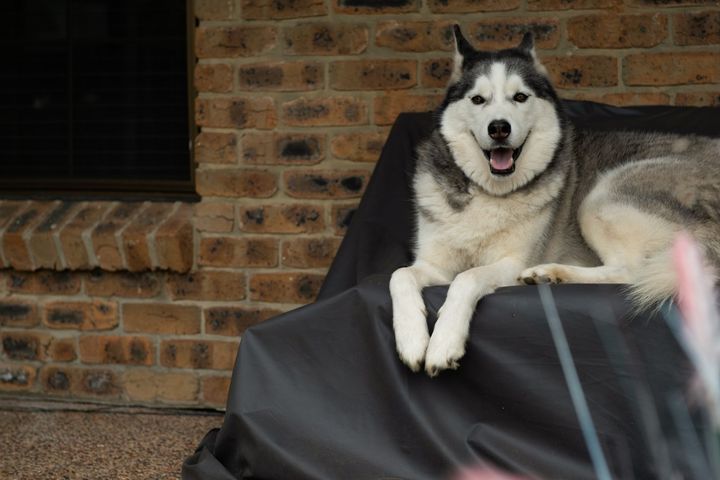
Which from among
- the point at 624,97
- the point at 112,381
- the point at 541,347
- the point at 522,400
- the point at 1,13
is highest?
the point at 1,13

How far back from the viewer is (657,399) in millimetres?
2039

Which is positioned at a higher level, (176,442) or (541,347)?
(541,347)

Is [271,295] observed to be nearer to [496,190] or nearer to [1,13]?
[496,190]

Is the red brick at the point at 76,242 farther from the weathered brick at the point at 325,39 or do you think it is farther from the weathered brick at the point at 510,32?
the weathered brick at the point at 510,32

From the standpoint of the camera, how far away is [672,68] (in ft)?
11.1

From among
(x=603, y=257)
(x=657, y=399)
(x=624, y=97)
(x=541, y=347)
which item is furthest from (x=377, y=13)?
(x=657, y=399)

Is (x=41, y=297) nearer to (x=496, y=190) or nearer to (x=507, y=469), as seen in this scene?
(x=496, y=190)

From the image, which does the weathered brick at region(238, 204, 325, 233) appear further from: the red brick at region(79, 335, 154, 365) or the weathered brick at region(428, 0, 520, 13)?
the weathered brick at region(428, 0, 520, 13)

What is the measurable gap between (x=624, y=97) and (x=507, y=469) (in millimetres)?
1960

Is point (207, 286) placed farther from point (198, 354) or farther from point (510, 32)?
point (510, 32)

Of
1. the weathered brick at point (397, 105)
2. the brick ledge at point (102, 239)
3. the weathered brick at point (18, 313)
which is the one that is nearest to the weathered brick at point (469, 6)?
the weathered brick at point (397, 105)

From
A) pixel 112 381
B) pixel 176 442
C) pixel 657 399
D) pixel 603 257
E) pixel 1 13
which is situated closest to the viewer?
pixel 657 399

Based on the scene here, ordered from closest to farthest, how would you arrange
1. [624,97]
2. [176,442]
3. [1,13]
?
1. [176,442]
2. [624,97]
3. [1,13]

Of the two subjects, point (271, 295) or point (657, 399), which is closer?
point (657, 399)
